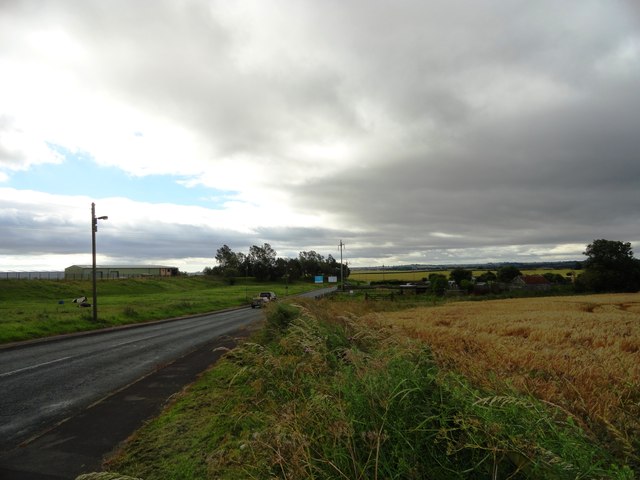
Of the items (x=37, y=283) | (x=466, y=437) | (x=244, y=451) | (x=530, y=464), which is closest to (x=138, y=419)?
(x=244, y=451)

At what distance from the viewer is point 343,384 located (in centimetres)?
432

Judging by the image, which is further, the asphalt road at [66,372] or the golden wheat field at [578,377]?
the asphalt road at [66,372]

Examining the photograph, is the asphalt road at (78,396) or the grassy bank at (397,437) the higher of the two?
the grassy bank at (397,437)

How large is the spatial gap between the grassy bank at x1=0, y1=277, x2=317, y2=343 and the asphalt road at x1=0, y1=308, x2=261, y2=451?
340cm

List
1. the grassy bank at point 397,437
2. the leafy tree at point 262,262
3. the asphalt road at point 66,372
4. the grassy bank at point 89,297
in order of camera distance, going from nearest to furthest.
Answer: the grassy bank at point 397,437 < the asphalt road at point 66,372 < the grassy bank at point 89,297 < the leafy tree at point 262,262

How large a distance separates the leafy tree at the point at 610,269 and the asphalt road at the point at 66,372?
2851 inches

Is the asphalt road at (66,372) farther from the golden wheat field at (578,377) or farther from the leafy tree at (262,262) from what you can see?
the leafy tree at (262,262)

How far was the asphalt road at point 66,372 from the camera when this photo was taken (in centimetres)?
796

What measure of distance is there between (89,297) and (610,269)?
8889 cm

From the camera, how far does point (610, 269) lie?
71500 millimetres

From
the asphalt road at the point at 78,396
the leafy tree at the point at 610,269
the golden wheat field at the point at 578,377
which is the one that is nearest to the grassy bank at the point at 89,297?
the asphalt road at the point at 78,396

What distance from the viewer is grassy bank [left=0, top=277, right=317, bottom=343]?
2445cm

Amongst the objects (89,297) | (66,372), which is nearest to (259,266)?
(89,297)

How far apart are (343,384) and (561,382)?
322 cm
